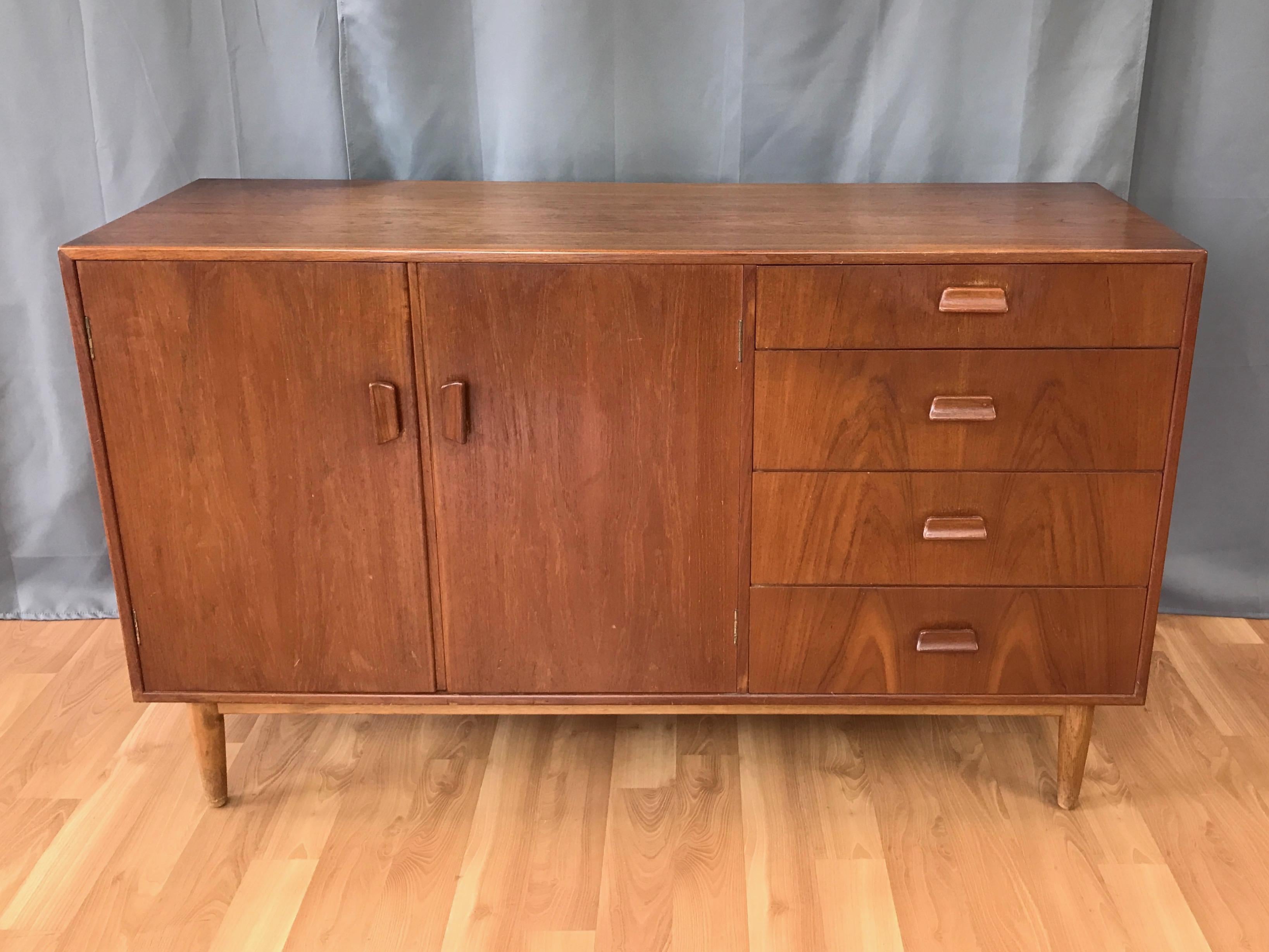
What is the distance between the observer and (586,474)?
4.78 feet

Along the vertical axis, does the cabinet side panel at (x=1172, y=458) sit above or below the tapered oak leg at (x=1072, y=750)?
above

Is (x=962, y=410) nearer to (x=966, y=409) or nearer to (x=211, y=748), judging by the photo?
(x=966, y=409)

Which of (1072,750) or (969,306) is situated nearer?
(969,306)

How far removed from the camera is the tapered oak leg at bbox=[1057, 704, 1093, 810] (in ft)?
5.23

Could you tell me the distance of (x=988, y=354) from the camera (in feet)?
4.57

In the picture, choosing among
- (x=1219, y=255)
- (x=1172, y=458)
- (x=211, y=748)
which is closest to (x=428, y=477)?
(x=211, y=748)

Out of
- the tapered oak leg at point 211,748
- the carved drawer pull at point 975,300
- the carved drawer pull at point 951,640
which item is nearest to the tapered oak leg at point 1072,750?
the carved drawer pull at point 951,640

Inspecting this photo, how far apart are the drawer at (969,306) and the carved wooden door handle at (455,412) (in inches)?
13.9

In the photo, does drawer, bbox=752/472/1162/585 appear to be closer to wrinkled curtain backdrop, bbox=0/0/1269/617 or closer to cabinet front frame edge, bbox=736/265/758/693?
cabinet front frame edge, bbox=736/265/758/693

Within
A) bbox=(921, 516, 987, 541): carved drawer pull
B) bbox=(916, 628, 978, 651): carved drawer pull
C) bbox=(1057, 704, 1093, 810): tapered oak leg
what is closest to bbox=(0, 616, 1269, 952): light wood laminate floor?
bbox=(1057, 704, 1093, 810): tapered oak leg

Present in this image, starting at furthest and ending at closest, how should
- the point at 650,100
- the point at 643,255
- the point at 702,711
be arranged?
the point at 650,100, the point at 702,711, the point at 643,255

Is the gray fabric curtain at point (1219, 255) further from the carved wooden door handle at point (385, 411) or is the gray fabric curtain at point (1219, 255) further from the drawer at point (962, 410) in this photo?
the carved wooden door handle at point (385, 411)

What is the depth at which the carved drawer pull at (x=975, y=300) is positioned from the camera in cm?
136

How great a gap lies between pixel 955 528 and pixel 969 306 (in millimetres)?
275
